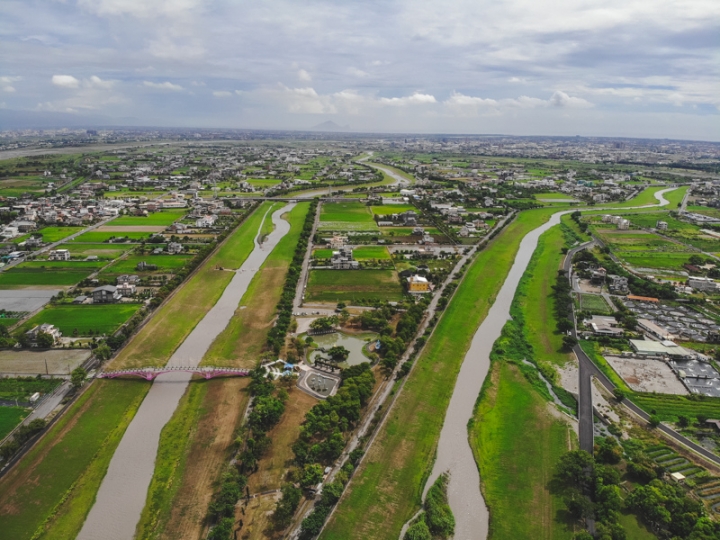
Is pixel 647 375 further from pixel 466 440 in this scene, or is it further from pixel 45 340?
pixel 45 340

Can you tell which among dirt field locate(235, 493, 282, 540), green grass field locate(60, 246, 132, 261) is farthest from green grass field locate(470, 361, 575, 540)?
green grass field locate(60, 246, 132, 261)

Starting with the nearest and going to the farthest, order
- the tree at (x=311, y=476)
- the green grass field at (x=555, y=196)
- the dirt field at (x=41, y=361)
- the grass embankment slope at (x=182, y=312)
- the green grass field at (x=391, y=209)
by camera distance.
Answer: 1. the tree at (x=311, y=476)
2. the dirt field at (x=41, y=361)
3. the grass embankment slope at (x=182, y=312)
4. the green grass field at (x=391, y=209)
5. the green grass field at (x=555, y=196)

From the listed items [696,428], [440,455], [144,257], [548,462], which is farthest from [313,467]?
[144,257]

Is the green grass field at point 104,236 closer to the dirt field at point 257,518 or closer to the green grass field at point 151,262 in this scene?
the green grass field at point 151,262

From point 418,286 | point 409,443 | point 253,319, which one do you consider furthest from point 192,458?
point 418,286

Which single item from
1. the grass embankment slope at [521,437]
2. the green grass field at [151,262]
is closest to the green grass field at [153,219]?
the green grass field at [151,262]

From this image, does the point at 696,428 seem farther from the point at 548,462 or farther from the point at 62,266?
the point at 62,266
